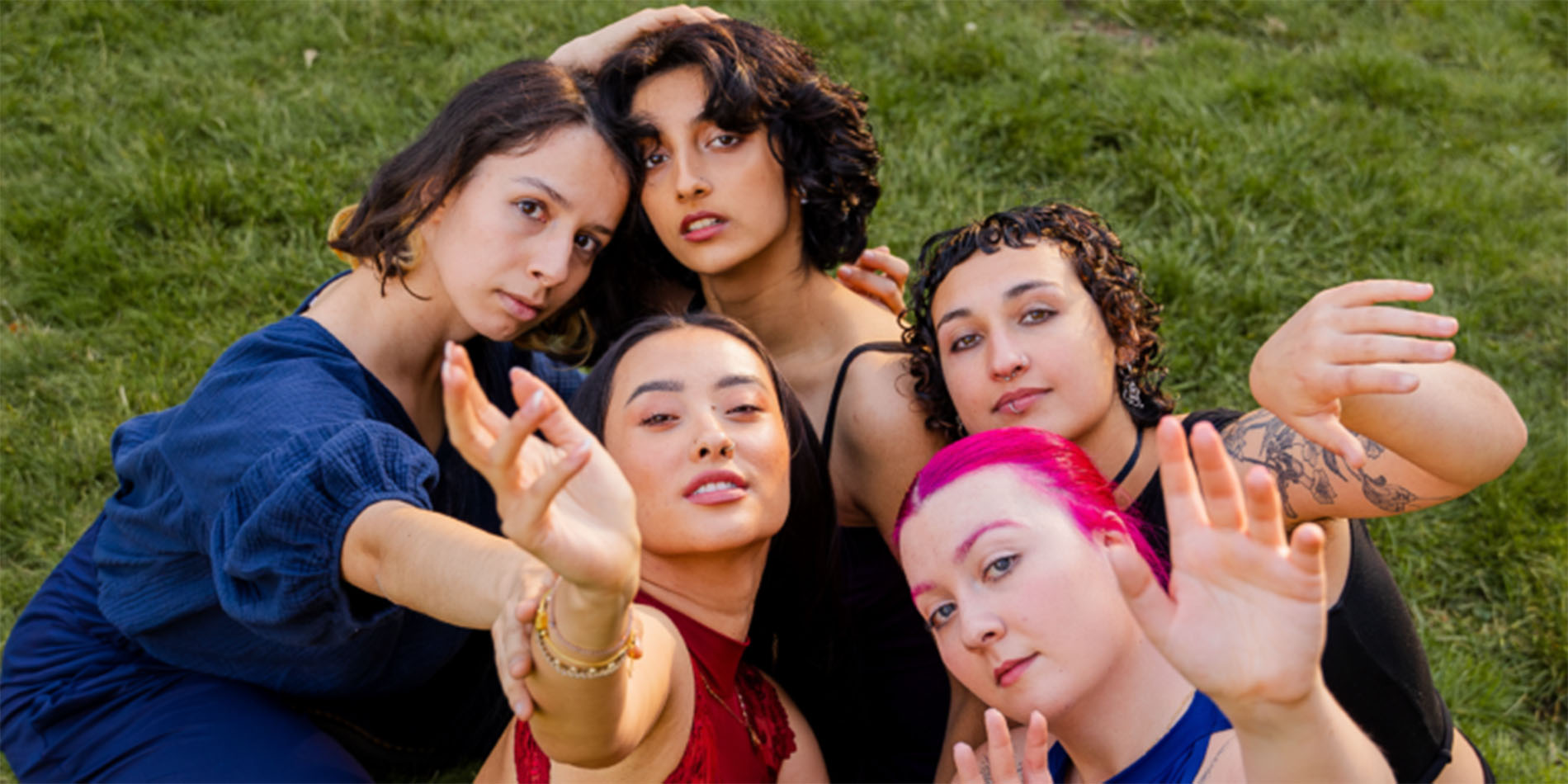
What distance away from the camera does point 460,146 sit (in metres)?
3.39

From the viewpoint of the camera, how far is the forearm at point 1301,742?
1885mm

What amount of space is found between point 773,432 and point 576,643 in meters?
1.01

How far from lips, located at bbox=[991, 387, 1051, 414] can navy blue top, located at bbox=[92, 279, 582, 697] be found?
1.34m

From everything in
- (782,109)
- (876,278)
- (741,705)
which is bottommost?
(741,705)

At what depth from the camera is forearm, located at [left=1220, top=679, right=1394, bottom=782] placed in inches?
74.2

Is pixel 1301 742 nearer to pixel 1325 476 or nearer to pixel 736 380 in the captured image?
pixel 1325 476

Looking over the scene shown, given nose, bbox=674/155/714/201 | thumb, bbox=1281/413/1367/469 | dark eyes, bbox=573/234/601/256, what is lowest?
dark eyes, bbox=573/234/601/256

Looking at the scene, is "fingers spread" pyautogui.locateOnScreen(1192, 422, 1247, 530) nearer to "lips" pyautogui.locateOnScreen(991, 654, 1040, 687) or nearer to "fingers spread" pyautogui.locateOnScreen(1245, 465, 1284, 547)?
"fingers spread" pyautogui.locateOnScreen(1245, 465, 1284, 547)

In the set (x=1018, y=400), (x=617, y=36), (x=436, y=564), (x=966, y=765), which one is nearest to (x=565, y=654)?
(x=436, y=564)

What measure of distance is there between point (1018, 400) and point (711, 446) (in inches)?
32.8

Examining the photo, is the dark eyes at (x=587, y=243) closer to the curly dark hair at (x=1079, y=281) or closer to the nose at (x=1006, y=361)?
the curly dark hair at (x=1079, y=281)

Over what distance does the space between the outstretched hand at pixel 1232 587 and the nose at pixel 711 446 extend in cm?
106

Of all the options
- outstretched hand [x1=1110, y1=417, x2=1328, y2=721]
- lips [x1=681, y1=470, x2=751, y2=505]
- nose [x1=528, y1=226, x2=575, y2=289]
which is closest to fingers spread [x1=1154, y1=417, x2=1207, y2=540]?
outstretched hand [x1=1110, y1=417, x2=1328, y2=721]

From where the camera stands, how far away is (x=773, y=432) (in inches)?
115
